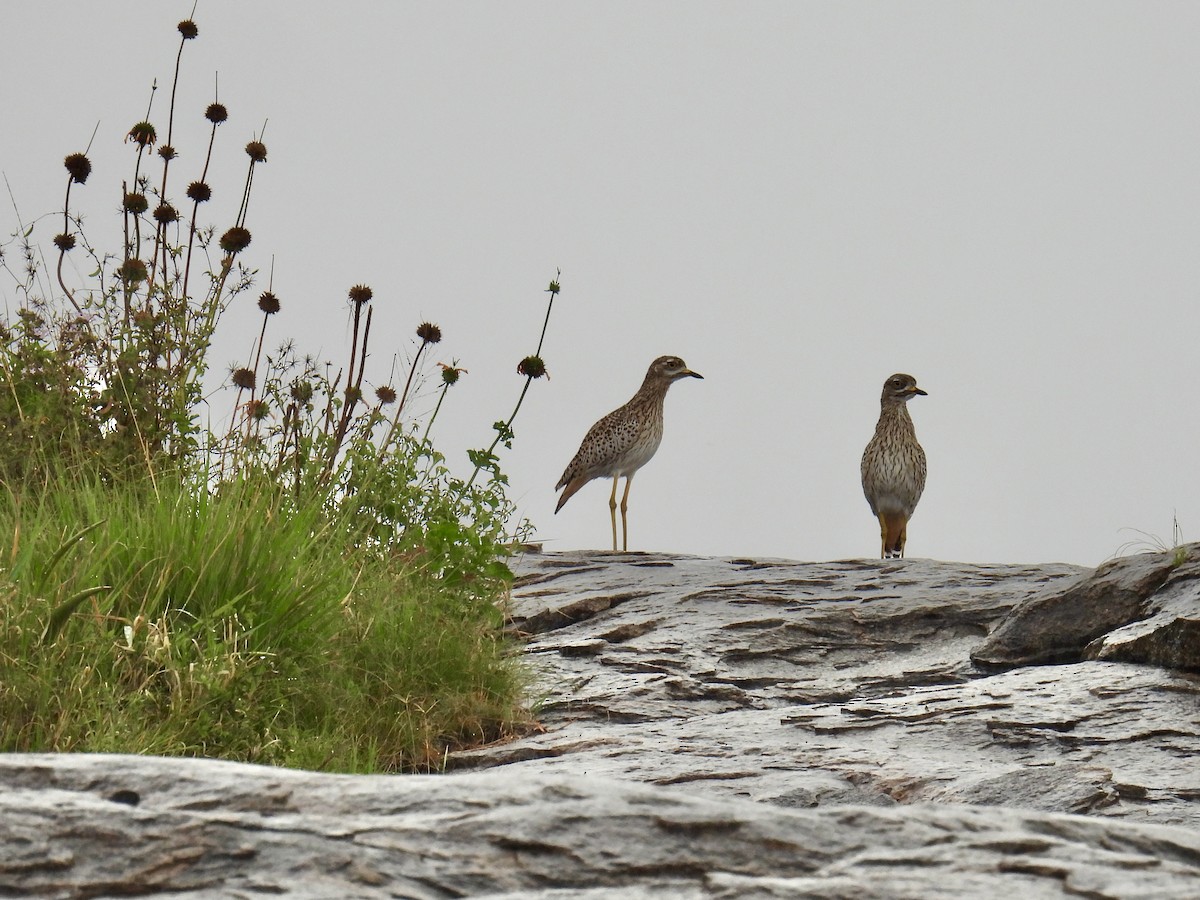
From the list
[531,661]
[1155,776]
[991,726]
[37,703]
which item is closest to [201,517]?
[37,703]

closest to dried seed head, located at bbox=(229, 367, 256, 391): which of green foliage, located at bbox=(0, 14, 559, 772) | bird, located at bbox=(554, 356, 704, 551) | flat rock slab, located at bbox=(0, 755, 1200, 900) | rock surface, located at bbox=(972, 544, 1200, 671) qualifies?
green foliage, located at bbox=(0, 14, 559, 772)

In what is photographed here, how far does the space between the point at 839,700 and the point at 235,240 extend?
13.3 feet

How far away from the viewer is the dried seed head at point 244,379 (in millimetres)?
7340

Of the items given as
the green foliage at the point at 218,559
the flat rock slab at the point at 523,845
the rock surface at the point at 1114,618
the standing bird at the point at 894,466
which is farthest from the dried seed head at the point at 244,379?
the standing bird at the point at 894,466

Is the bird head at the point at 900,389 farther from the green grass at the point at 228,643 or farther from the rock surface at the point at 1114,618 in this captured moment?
the green grass at the point at 228,643

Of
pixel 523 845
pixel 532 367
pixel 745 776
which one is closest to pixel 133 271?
pixel 532 367

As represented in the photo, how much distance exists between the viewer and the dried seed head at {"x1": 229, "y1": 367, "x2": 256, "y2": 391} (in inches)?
289

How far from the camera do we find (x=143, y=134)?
26.5 feet

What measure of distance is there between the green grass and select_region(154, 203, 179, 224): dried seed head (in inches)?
81.5

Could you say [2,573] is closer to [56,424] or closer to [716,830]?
[56,424]

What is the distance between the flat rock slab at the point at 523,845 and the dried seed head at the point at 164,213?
6035mm

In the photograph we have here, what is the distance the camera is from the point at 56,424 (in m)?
6.83

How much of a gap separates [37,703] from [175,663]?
0.52 m

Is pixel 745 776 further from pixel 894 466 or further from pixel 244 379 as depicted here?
pixel 894 466
